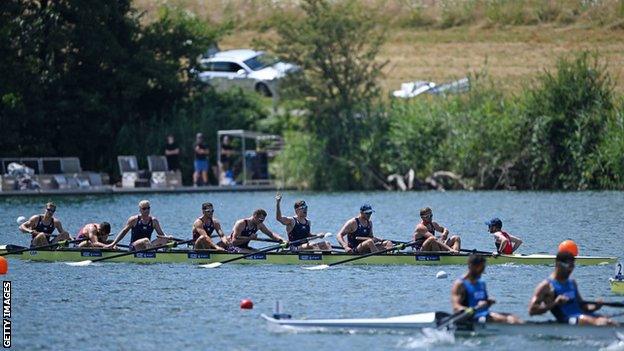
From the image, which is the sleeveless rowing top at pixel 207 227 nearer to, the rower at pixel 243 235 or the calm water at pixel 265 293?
the rower at pixel 243 235

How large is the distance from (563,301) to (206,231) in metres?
12.1

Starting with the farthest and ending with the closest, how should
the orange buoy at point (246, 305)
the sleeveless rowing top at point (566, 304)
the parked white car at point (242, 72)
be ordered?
1. the parked white car at point (242, 72)
2. the orange buoy at point (246, 305)
3. the sleeveless rowing top at point (566, 304)

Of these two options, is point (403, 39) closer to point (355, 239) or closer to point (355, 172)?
point (355, 172)

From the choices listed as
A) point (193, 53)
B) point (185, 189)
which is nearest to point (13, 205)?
point (185, 189)

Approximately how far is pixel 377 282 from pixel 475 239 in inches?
380

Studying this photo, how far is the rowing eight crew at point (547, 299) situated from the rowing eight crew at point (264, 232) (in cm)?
831

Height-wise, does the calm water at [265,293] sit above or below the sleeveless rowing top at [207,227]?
below

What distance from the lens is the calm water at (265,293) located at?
21828 mm

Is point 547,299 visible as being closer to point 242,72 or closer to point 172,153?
point 172,153

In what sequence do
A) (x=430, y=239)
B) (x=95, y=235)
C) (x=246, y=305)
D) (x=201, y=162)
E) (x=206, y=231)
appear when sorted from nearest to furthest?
(x=246, y=305) < (x=430, y=239) < (x=206, y=231) < (x=95, y=235) < (x=201, y=162)

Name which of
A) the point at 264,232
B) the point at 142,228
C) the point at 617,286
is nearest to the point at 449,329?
the point at 617,286

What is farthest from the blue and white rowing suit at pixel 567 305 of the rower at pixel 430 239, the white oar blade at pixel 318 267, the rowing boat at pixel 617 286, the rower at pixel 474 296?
the white oar blade at pixel 318 267

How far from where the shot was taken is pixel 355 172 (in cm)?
5541

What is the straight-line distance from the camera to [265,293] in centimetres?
2702
